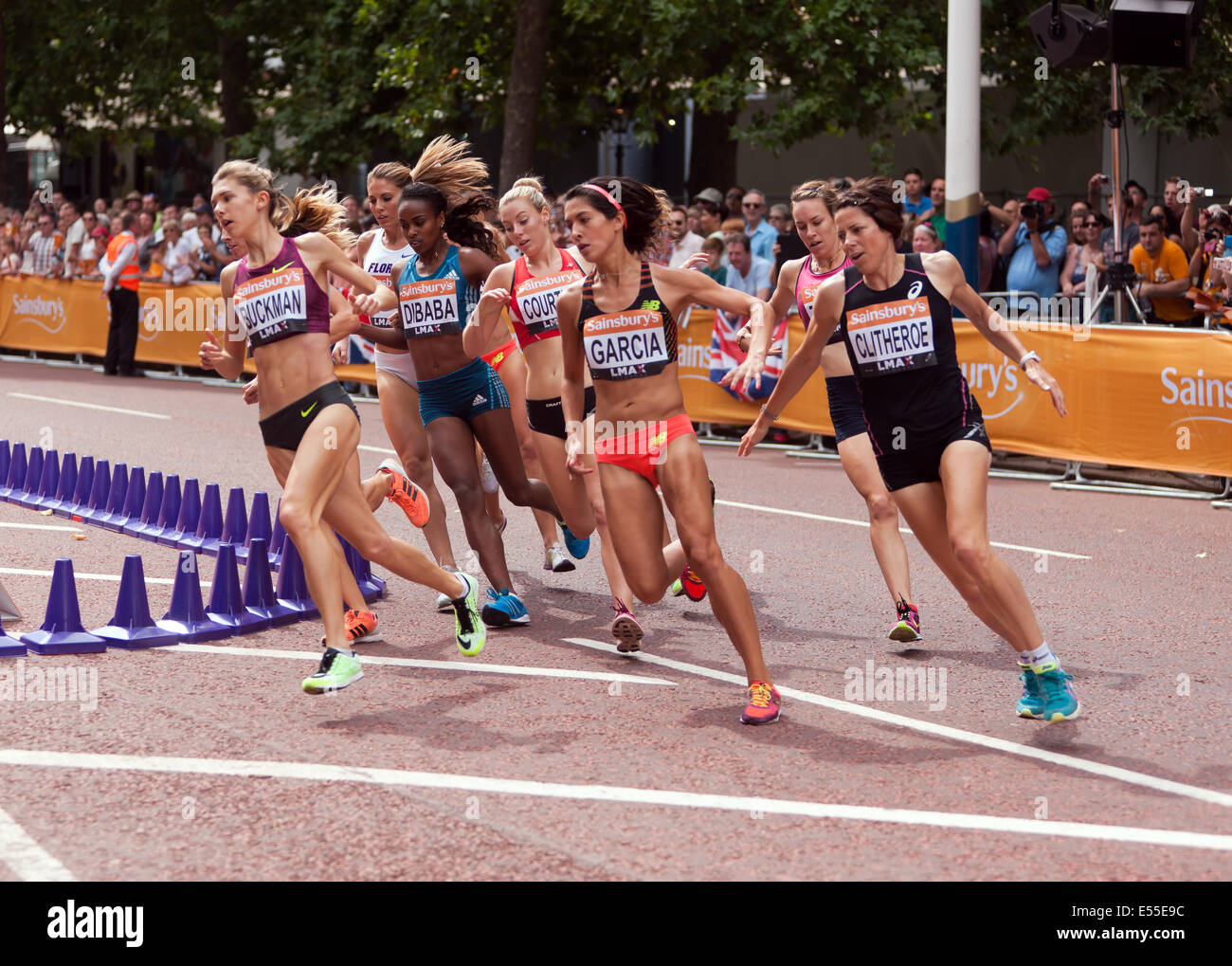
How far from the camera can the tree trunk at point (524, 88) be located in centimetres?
2348

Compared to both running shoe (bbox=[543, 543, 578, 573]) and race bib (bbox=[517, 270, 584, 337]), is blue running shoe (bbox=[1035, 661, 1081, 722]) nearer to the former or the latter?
race bib (bbox=[517, 270, 584, 337])

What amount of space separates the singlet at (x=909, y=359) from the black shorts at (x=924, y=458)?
0.10 feet

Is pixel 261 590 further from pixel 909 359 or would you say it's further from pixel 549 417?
pixel 909 359

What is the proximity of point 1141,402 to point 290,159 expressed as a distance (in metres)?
19.4

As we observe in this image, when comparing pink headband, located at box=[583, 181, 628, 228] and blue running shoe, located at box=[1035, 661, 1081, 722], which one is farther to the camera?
pink headband, located at box=[583, 181, 628, 228]

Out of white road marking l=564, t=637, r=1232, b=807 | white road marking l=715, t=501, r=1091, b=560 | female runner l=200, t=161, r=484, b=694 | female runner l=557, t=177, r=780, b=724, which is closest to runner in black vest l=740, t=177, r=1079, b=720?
white road marking l=564, t=637, r=1232, b=807

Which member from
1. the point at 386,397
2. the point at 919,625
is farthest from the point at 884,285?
the point at 386,397

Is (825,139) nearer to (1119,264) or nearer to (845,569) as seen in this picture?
(1119,264)

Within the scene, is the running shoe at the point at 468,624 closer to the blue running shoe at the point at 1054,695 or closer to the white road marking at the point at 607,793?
the white road marking at the point at 607,793

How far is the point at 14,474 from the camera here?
12180 mm

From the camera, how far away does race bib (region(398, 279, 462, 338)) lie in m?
8.23

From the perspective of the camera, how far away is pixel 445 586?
7188mm

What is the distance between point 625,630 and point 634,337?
55.7 inches

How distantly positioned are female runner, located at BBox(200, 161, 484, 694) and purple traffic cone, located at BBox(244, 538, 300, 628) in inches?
37.5
